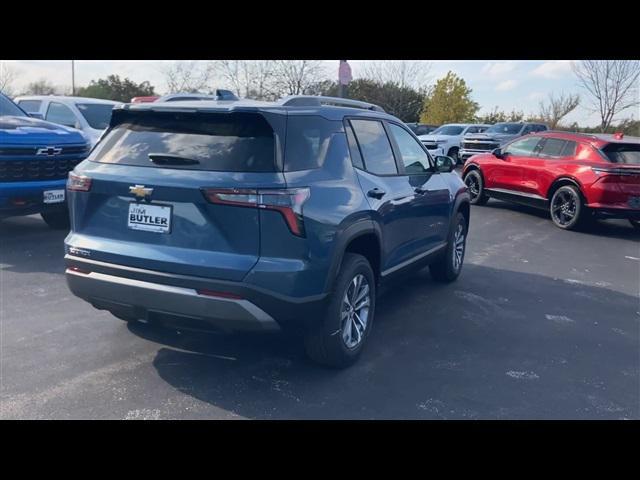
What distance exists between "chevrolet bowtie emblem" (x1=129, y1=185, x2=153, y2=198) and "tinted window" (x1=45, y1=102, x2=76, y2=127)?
320 inches

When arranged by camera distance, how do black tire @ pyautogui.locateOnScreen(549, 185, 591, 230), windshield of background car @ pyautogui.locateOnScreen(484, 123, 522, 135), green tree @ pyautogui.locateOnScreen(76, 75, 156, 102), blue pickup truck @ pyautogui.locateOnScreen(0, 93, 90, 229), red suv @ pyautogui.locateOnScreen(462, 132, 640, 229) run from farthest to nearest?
1. green tree @ pyautogui.locateOnScreen(76, 75, 156, 102)
2. windshield of background car @ pyautogui.locateOnScreen(484, 123, 522, 135)
3. black tire @ pyautogui.locateOnScreen(549, 185, 591, 230)
4. red suv @ pyautogui.locateOnScreen(462, 132, 640, 229)
5. blue pickup truck @ pyautogui.locateOnScreen(0, 93, 90, 229)

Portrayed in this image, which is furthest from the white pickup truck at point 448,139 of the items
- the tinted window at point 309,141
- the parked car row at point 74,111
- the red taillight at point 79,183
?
the red taillight at point 79,183

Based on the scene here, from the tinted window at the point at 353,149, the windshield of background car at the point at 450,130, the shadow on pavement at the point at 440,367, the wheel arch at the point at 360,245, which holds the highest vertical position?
the windshield of background car at the point at 450,130

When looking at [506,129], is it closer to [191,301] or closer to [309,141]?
[309,141]

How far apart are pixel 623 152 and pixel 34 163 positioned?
30.7 ft

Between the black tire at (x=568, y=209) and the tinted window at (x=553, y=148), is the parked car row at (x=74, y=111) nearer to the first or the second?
the tinted window at (x=553, y=148)

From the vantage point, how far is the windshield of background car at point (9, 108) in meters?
8.12

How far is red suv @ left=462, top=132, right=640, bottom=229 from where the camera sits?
Answer: 9.80 m

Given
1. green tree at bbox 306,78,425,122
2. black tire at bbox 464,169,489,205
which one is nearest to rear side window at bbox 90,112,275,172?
black tire at bbox 464,169,489,205

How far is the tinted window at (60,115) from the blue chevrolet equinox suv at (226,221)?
764 cm

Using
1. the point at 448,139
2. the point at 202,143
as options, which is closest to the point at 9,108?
the point at 202,143

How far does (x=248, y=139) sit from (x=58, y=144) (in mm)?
4912

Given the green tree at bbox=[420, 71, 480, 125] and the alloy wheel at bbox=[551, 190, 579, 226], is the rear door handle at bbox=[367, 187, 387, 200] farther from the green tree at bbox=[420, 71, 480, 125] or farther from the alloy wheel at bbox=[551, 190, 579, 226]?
the green tree at bbox=[420, 71, 480, 125]
